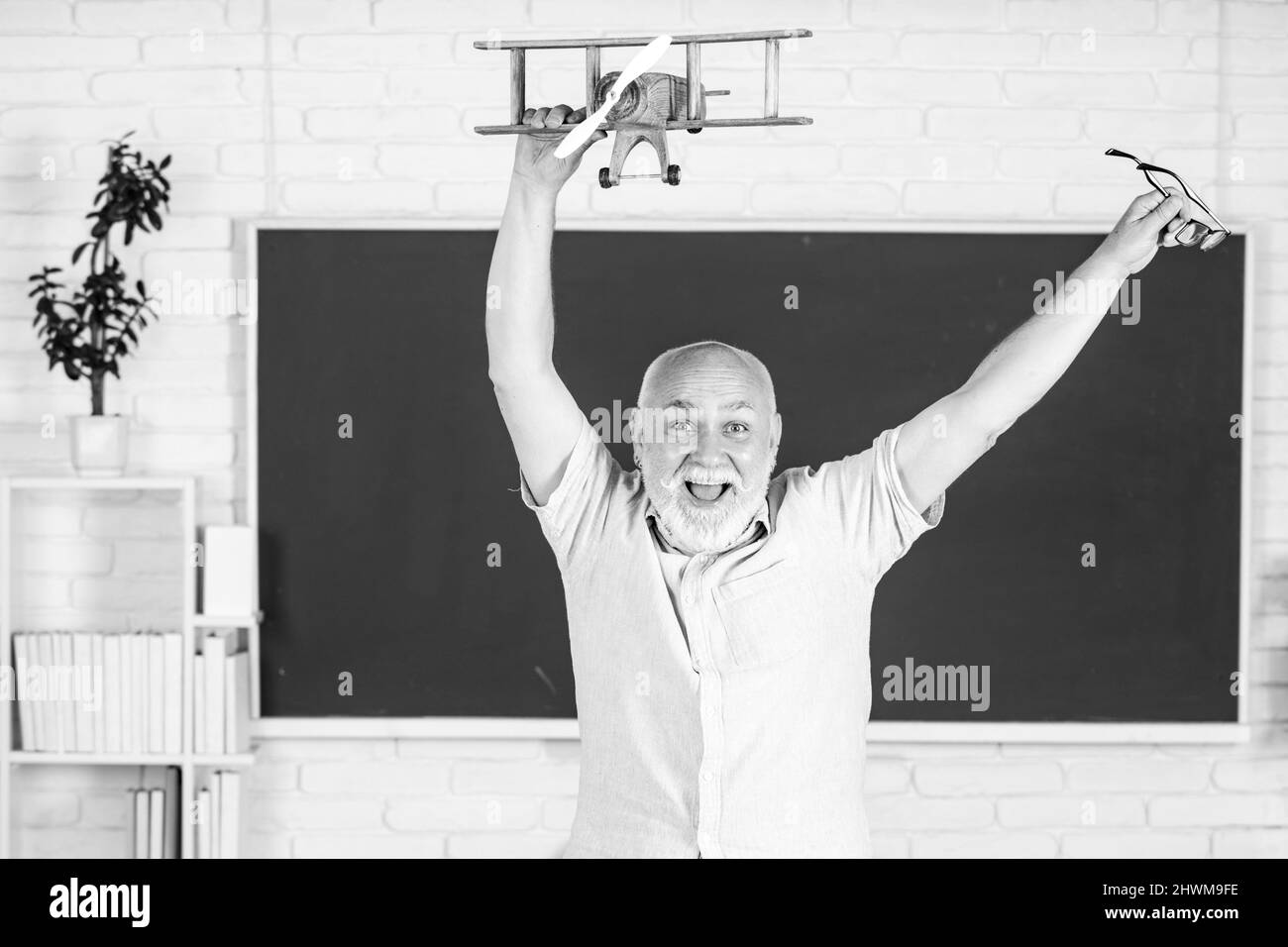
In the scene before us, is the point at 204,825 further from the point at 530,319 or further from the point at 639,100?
the point at 639,100

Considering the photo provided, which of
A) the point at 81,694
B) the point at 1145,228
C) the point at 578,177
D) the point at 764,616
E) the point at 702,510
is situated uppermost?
the point at 578,177

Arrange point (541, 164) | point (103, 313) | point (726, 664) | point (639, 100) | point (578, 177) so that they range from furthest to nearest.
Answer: point (578, 177) < point (103, 313) < point (726, 664) < point (541, 164) < point (639, 100)

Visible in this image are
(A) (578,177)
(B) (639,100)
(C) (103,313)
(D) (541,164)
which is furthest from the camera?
(A) (578,177)

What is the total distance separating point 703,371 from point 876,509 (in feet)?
0.94

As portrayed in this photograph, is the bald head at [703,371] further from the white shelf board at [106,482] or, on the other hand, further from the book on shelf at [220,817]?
the book on shelf at [220,817]

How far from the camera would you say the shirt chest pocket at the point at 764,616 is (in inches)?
60.0

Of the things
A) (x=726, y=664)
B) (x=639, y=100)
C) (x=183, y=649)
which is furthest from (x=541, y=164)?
(x=183, y=649)

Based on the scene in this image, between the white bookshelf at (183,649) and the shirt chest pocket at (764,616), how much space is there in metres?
1.20

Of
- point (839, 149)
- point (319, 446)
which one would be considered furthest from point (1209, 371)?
point (319, 446)

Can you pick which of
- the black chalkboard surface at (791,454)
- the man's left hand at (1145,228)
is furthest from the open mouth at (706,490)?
the black chalkboard surface at (791,454)

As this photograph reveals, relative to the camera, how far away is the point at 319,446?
2.46 meters

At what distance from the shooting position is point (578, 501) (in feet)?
5.21

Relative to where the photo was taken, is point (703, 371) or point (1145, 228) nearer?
point (1145, 228)

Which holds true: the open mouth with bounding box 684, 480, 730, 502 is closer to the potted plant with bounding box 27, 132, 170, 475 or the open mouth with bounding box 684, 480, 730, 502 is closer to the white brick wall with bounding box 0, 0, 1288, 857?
the white brick wall with bounding box 0, 0, 1288, 857
